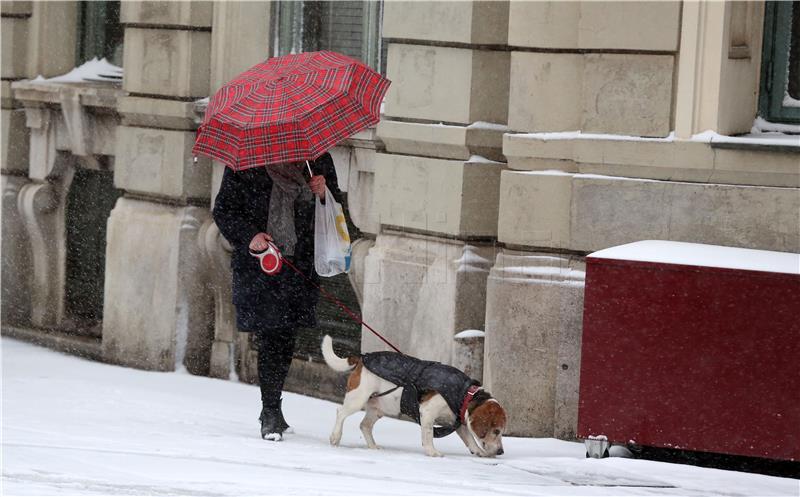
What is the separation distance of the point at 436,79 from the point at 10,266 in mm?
4841

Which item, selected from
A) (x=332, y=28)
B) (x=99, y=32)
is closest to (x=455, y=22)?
(x=332, y=28)

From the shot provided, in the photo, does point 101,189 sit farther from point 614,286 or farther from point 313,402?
point 614,286

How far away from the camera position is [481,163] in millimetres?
8758

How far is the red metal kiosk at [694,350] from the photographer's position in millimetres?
7047

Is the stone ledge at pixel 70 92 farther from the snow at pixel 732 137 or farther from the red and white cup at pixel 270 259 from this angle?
the snow at pixel 732 137

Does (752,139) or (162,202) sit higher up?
(752,139)

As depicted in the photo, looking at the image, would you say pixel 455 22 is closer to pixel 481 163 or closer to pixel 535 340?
pixel 481 163

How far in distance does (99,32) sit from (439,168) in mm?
4248

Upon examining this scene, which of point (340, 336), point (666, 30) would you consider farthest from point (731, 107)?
point (340, 336)

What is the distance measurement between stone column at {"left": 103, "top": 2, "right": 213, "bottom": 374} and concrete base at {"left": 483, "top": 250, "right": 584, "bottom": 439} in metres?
2.84

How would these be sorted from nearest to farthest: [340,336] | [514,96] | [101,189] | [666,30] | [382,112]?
[666,30]
[514,96]
[382,112]
[340,336]
[101,189]

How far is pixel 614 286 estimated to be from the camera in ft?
24.2

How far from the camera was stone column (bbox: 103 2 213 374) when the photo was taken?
1059 cm

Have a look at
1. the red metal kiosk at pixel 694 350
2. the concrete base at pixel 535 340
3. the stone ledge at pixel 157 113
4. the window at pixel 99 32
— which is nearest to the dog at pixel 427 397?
the red metal kiosk at pixel 694 350
